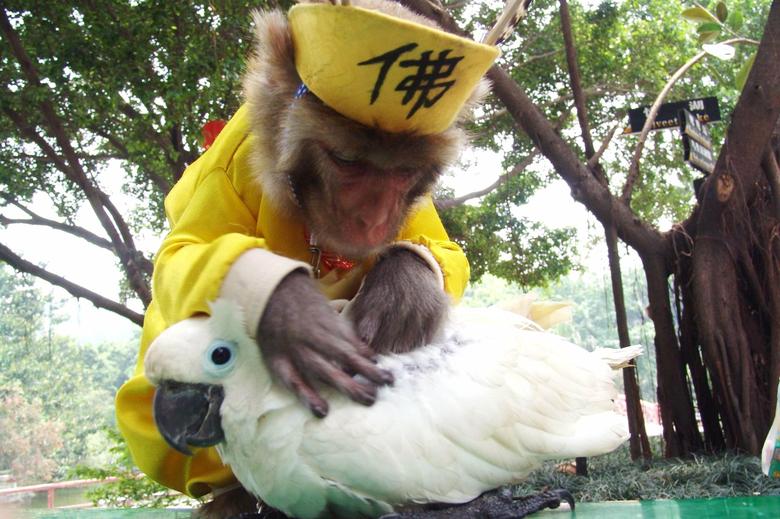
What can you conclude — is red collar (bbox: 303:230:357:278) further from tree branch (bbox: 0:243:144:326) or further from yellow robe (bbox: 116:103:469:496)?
tree branch (bbox: 0:243:144:326)

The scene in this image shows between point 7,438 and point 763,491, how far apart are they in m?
16.6

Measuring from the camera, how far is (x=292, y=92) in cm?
112

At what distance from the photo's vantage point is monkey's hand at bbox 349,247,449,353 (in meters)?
1.00

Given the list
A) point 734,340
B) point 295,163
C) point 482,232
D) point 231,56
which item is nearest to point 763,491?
point 734,340

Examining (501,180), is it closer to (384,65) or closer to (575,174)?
(575,174)

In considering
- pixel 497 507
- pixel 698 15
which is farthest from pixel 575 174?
pixel 497 507

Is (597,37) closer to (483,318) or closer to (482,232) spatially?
(482,232)

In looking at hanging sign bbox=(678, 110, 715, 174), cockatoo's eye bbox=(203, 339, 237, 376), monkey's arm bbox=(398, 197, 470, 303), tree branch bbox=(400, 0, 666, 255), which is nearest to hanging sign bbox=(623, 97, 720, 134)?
hanging sign bbox=(678, 110, 715, 174)

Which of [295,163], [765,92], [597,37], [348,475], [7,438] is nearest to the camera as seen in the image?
[348,475]

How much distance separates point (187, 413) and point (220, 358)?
0.07 metres

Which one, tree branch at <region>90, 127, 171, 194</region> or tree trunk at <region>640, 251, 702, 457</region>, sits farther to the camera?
tree branch at <region>90, 127, 171, 194</region>

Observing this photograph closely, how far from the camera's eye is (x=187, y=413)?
32.3 inches

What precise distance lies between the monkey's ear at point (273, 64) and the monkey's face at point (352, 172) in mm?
77

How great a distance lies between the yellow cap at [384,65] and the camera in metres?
0.80
